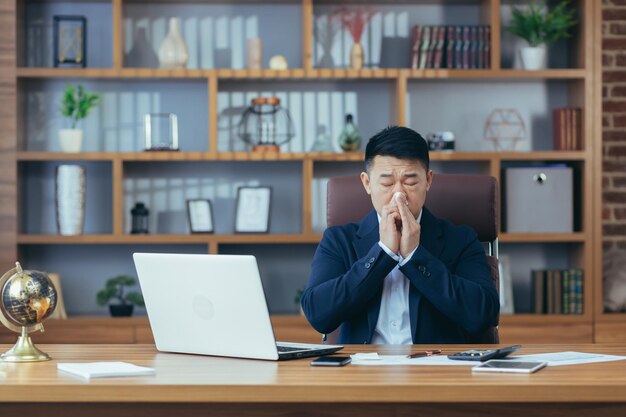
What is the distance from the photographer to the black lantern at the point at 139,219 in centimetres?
450

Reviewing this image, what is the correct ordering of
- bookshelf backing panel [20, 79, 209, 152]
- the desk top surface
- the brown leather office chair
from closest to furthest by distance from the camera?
1. the desk top surface
2. the brown leather office chair
3. bookshelf backing panel [20, 79, 209, 152]

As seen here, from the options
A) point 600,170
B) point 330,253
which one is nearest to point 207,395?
point 330,253

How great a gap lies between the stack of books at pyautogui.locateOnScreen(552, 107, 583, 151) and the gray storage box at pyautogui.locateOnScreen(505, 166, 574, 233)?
12cm

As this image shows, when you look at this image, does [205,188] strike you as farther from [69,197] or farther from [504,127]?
[504,127]

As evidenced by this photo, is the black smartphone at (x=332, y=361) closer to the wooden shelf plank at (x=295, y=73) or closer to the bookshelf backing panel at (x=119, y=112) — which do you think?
the wooden shelf plank at (x=295, y=73)

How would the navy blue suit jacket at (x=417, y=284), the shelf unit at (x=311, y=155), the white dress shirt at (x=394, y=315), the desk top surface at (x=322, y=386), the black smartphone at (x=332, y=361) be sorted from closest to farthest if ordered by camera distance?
1. the desk top surface at (x=322, y=386)
2. the black smartphone at (x=332, y=361)
3. the navy blue suit jacket at (x=417, y=284)
4. the white dress shirt at (x=394, y=315)
5. the shelf unit at (x=311, y=155)

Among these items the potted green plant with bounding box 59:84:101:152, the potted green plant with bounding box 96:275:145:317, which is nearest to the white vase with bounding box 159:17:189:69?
the potted green plant with bounding box 59:84:101:152

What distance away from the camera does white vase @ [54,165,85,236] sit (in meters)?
4.40

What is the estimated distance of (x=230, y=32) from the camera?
15.3ft

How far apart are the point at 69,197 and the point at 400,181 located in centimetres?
219

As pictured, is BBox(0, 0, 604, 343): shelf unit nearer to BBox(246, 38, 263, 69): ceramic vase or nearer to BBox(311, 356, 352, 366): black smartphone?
BBox(246, 38, 263, 69): ceramic vase

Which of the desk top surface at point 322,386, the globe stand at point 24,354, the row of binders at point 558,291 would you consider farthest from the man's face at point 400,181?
the row of binders at point 558,291

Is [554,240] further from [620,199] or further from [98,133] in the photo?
[98,133]

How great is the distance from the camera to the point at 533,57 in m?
4.50
